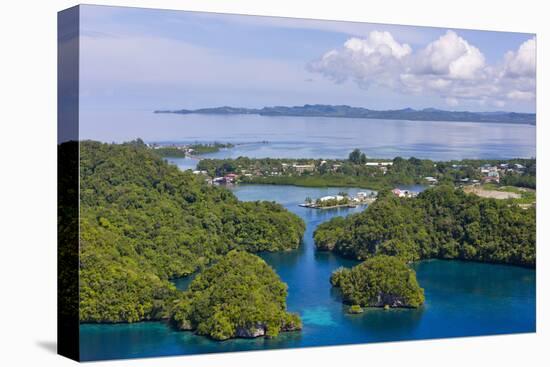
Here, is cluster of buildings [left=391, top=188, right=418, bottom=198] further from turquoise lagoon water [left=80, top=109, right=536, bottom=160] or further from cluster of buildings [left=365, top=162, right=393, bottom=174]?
turquoise lagoon water [left=80, top=109, right=536, bottom=160]

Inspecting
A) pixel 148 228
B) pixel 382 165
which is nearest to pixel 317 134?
pixel 382 165

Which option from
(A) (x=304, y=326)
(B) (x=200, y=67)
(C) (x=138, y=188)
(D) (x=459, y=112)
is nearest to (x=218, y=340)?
(A) (x=304, y=326)

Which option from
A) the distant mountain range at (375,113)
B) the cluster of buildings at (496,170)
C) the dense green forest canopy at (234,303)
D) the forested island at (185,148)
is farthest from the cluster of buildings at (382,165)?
the dense green forest canopy at (234,303)

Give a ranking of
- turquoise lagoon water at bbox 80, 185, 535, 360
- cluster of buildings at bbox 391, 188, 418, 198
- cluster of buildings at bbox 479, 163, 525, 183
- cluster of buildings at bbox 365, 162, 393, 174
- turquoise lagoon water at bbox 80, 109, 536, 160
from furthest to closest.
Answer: cluster of buildings at bbox 479, 163, 525, 183
cluster of buildings at bbox 391, 188, 418, 198
cluster of buildings at bbox 365, 162, 393, 174
turquoise lagoon water at bbox 80, 109, 536, 160
turquoise lagoon water at bbox 80, 185, 535, 360

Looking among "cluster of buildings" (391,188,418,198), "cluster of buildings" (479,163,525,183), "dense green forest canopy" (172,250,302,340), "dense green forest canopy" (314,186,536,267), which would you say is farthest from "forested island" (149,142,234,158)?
"cluster of buildings" (479,163,525,183)

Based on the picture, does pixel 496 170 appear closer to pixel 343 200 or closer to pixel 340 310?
pixel 343 200

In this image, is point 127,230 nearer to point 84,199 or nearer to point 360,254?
point 84,199
